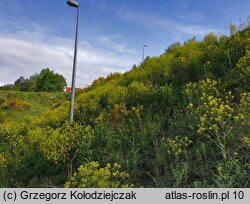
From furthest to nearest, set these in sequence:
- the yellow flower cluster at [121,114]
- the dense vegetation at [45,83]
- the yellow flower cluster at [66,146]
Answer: the dense vegetation at [45,83] → the yellow flower cluster at [121,114] → the yellow flower cluster at [66,146]

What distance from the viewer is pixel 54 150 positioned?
24.0ft

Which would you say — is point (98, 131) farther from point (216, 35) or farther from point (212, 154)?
point (216, 35)

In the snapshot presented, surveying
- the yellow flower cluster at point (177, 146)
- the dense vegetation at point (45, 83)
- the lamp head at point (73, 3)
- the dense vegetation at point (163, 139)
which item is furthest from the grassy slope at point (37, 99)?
the yellow flower cluster at point (177, 146)

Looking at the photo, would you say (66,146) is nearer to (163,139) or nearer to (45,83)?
(163,139)

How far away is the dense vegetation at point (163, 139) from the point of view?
4.77 m

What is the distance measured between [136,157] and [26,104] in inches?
892

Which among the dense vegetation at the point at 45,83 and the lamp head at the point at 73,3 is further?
the dense vegetation at the point at 45,83

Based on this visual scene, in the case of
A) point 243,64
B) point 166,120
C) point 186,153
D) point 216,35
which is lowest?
point 186,153

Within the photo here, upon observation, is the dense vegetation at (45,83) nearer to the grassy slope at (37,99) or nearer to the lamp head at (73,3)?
the grassy slope at (37,99)

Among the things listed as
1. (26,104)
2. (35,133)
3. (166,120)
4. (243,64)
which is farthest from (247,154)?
(26,104)

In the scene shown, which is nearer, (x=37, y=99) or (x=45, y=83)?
(x=37, y=99)

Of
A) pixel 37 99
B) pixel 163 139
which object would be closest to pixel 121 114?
pixel 163 139

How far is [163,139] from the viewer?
233 inches

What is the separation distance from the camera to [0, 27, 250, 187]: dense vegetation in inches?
188
